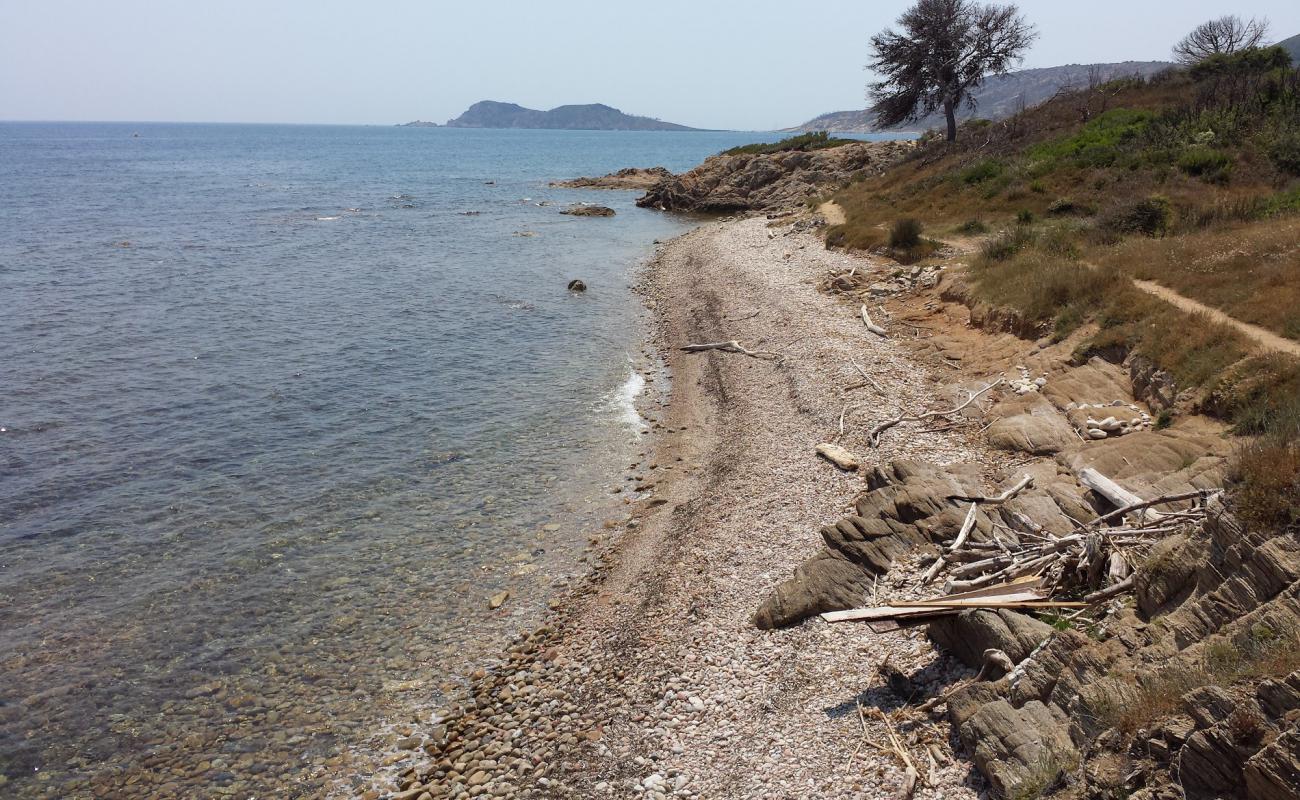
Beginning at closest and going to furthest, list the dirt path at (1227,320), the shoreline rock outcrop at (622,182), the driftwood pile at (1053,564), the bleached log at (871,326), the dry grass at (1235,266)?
the driftwood pile at (1053,564) < the dirt path at (1227,320) < the dry grass at (1235,266) < the bleached log at (871,326) < the shoreline rock outcrop at (622,182)

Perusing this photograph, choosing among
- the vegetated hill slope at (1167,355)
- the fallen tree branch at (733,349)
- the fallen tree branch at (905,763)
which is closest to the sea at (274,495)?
the fallen tree branch at (733,349)

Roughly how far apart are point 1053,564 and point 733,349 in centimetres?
1883

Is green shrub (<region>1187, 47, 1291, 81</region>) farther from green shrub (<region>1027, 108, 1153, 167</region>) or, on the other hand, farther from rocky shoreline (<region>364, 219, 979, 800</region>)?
rocky shoreline (<region>364, 219, 979, 800</region>)

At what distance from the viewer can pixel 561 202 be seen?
82.6 metres

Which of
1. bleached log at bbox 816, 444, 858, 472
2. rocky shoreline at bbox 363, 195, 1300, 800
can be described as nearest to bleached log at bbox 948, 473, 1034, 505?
rocky shoreline at bbox 363, 195, 1300, 800

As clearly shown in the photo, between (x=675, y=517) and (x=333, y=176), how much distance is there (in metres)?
110

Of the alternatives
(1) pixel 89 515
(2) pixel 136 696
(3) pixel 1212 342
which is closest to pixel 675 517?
(2) pixel 136 696

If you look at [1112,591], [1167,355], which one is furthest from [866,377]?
[1112,591]

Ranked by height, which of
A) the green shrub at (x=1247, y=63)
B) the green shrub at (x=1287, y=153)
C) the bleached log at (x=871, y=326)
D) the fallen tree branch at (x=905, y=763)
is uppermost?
the green shrub at (x=1247, y=63)

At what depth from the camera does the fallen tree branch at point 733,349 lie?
2676 cm

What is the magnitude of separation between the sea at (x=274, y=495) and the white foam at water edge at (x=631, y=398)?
12 centimetres

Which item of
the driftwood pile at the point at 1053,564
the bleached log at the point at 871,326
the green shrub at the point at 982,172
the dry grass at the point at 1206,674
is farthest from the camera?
the green shrub at the point at 982,172

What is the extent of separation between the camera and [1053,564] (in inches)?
413

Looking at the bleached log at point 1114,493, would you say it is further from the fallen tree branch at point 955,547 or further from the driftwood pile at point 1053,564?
the fallen tree branch at point 955,547
